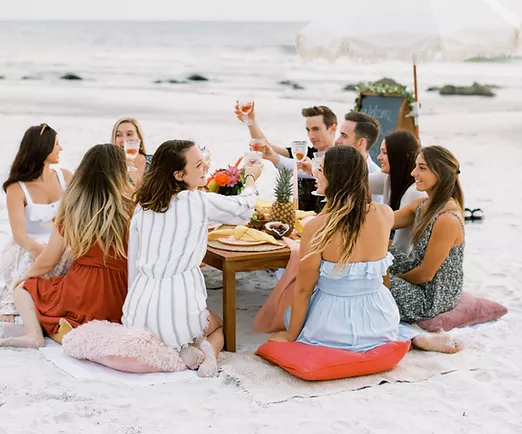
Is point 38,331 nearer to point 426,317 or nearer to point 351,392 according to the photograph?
point 351,392

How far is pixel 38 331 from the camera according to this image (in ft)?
15.1

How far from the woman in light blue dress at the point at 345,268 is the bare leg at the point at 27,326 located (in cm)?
145

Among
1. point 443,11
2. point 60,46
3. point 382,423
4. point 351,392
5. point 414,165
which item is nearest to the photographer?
point 382,423

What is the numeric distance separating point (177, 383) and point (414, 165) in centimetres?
230

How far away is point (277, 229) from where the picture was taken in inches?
188

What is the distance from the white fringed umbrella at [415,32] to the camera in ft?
21.8

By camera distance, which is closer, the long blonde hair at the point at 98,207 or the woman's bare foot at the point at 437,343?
the long blonde hair at the point at 98,207

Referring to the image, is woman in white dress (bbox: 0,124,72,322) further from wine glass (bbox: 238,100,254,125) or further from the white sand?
wine glass (bbox: 238,100,254,125)

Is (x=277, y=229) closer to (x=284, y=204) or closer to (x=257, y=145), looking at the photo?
(x=284, y=204)

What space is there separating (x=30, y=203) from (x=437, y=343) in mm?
2607

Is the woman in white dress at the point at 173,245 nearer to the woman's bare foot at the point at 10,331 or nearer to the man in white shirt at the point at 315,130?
the woman's bare foot at the point at 10,331

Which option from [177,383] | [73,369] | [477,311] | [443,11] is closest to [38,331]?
[73,369]

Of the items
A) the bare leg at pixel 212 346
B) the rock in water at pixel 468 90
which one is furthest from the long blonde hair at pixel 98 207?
the rock in water at pixel 468 90

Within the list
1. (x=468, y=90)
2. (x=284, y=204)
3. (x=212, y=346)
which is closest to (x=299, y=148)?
(x=284, y=204)
